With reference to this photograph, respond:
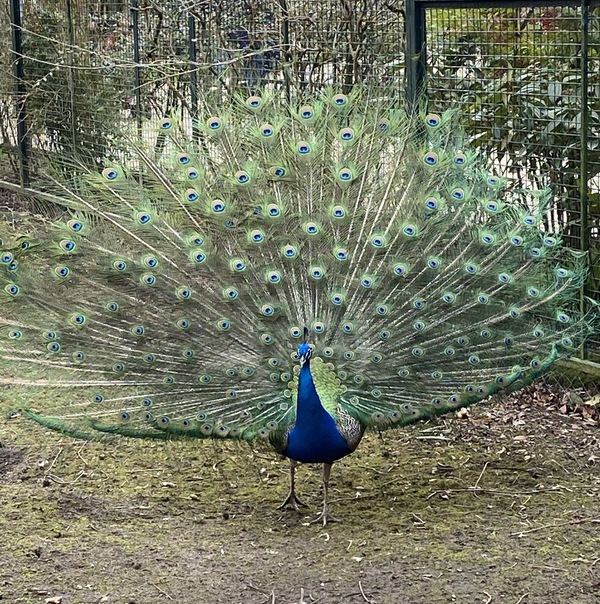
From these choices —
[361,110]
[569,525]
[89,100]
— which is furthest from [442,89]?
[89,100]

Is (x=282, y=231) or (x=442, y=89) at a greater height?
(x=442, y=89)

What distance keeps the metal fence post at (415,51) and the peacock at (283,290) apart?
1.52 meters

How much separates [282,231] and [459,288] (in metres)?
0.87

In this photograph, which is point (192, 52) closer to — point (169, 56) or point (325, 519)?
point (169, 56)

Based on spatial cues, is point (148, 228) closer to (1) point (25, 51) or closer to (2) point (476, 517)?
(2) point (476, 517)

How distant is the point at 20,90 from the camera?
39.7 ft

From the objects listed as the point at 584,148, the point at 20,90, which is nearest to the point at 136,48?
the point at 20,90

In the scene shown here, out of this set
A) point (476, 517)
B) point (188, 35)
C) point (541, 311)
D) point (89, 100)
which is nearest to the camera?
point (476, 517)

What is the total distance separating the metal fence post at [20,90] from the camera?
12.0 m

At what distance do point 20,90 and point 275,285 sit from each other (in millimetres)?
7693

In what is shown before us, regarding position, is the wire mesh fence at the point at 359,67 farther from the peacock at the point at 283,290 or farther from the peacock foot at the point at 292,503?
the peacock foot at the point at 292,503

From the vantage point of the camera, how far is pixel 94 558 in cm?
484

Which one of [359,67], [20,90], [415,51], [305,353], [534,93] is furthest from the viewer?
[20,90]

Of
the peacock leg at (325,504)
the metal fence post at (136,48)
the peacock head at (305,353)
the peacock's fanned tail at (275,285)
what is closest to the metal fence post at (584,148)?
the peacock's fanned tail at (275,285)
